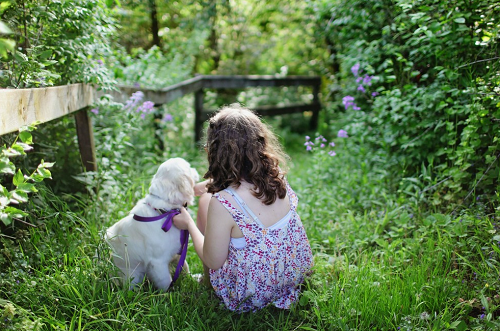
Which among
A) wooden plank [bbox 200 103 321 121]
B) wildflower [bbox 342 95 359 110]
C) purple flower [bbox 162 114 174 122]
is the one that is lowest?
wooden plank [bbox 200 103 321 121]

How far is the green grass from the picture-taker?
2055mm

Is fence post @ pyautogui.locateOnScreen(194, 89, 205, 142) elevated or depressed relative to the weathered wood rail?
depressed

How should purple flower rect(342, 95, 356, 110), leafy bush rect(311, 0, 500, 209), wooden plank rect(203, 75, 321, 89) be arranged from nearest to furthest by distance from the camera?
leafy bush rect(311, 0, 500, 209)
purple flower rect(342, 95, 356, 110)
wooden plank rect(203, 75, 321, 89)

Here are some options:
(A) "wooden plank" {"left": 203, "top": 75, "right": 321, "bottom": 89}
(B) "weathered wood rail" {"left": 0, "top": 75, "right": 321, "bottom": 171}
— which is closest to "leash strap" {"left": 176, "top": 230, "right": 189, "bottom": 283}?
(B) "weathered wood rail" {"left": 0, "top": 75, "right": 321, "bottom": 171}

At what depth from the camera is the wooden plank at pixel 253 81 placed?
20.5ft

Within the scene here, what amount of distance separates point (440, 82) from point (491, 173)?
96 cm

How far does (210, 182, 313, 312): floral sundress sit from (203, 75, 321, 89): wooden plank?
13.7 ft

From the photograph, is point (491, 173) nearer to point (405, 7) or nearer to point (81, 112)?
point (405, 7)

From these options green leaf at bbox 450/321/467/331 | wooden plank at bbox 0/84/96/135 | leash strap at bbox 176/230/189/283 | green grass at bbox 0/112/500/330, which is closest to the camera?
wooden plank at bbox 0/84/96/135

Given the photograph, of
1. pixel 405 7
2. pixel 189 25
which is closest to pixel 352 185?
pixel 405 7

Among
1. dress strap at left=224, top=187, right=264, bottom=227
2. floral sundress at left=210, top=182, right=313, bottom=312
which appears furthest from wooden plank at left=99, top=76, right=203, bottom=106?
floral sundress at left=210, top=182, right=313, bottom=312

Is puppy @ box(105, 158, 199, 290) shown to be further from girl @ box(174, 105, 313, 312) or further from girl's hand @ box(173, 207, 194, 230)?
girl @ box(174, 105, 313, 312)

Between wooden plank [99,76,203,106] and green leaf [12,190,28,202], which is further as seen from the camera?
wooden plank [99,76,203,106]

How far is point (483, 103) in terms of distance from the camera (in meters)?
2.76
